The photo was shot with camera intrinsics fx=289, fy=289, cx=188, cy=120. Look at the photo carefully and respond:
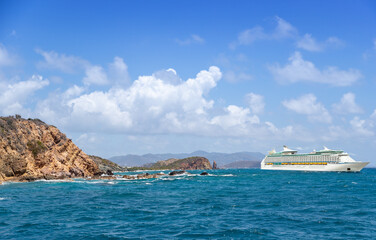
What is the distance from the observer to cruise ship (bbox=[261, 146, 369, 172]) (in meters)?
131

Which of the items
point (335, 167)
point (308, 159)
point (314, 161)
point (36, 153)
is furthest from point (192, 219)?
point (308, 159)

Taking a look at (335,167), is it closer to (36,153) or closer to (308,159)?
(308,159)

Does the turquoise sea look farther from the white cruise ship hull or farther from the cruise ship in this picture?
the cruise ship

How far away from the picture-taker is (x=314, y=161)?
14712cm

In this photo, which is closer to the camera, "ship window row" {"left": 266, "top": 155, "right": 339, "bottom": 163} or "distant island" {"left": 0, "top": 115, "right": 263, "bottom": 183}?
"distant island" {"left": 0, "top": 115, "right": 263, "bottom": 183}

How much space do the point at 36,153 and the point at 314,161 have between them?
413ft

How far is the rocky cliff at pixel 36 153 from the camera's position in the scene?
7775 centimetres

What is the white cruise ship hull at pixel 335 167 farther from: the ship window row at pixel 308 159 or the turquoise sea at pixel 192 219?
the turquoise sea at pixel 192 219

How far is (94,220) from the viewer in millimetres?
28750

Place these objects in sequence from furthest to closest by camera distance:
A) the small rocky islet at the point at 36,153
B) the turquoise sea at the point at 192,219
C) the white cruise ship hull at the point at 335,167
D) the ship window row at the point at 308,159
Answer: the ship window row at the point at 308,159
the white cruise ship hull at the point at 335,167
the small rocky islet at the point at 36,153
the turquoise sea at the point at 192,219

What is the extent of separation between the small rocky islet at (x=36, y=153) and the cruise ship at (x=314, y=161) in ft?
349

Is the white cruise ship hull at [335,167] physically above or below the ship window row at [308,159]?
below

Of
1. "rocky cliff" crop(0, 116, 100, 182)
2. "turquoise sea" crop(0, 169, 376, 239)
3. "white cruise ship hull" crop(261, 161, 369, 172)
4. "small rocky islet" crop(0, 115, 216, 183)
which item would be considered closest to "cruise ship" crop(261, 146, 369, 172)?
"white cruise ship hull" crop(261, 161, 369, 172)

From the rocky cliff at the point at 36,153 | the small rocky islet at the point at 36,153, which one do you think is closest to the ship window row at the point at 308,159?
the small rocky islet at the point at 36,153
